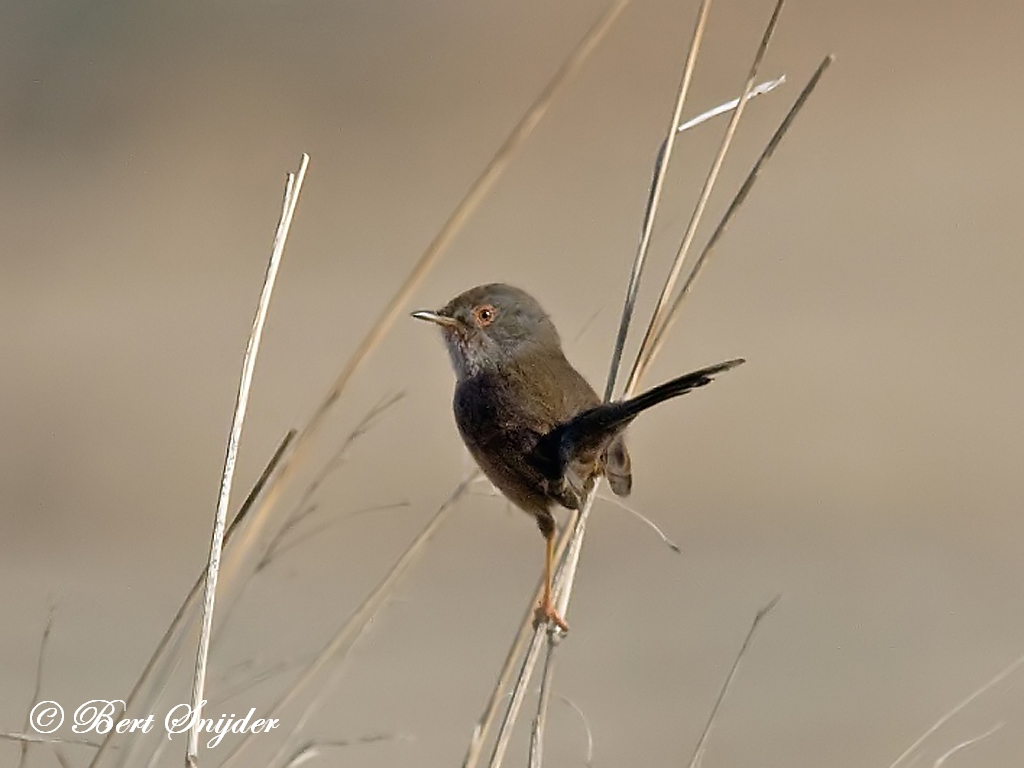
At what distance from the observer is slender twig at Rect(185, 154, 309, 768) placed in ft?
8.35

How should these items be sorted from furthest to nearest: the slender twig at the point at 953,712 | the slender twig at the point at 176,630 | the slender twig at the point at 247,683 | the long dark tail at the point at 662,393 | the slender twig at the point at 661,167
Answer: the slender twig at the point at 247,683, the slender twig at the point at 661,167, the slender twig at the point at 953,712, the slender twig at the point at 176,630, the long dark tail at the point at 662,393

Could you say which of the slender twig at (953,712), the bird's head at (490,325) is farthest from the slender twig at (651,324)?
the slender twig at (953,712)

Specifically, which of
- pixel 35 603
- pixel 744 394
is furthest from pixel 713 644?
pixel 35 603

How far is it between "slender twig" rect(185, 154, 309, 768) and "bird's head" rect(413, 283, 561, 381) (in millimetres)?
962

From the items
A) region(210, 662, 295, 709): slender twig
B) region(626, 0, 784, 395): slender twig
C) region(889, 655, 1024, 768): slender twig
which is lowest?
region(210, 662, 295, 709): slender twig

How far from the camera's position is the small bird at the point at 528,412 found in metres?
3.19

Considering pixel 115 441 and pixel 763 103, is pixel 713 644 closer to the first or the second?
pixel 115 441

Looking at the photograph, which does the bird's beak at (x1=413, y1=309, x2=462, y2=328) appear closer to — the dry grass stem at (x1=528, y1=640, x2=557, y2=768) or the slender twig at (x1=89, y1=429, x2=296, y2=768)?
the slender twig at (x1=89, y1=429, x2=296, y2=768)

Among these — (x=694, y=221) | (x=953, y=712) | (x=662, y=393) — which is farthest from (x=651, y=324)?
(x=953, y=712)

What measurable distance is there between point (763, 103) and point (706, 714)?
820 cm

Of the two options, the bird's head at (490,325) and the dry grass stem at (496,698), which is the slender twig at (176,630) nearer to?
the dry grass stem at (496,698)

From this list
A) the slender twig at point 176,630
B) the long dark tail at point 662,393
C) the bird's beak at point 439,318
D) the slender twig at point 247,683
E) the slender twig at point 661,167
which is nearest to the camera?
the long dark tail at point 662,393

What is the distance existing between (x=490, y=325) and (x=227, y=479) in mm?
1202

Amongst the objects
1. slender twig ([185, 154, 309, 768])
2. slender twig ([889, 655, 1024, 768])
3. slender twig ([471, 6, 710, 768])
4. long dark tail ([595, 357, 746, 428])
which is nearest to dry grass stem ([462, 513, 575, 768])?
slender twig ([471, 6, 710, 768])
